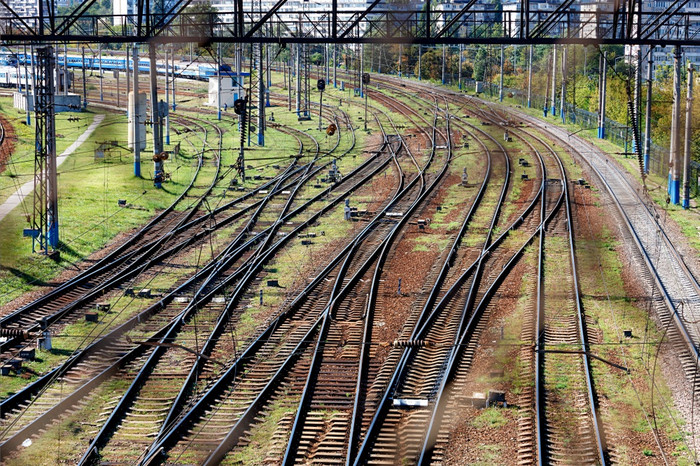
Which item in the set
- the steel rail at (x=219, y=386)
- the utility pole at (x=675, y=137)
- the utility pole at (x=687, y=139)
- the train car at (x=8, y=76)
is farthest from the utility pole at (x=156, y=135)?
the train car at (x=8, y=76)

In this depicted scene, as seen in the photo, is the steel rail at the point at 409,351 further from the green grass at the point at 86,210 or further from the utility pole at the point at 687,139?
the green grass at the point at 86,210

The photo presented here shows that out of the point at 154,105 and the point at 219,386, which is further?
the point at 154,105

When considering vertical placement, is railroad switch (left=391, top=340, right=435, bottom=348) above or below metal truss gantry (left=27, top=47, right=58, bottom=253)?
below

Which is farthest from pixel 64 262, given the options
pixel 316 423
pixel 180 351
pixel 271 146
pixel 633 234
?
pixel 271 146

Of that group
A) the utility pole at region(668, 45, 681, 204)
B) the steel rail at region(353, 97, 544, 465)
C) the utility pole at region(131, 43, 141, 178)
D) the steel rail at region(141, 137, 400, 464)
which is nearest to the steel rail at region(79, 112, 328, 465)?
the steel rail at region(141, 137, 400, 464)

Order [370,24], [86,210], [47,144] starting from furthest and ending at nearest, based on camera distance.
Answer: [86,210] → [47,144] → [370,24]

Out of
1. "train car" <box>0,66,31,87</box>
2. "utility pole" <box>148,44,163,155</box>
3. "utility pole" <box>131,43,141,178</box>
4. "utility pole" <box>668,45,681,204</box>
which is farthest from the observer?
"train car" <box>0,66,31,87</box>

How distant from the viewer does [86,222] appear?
26719mm

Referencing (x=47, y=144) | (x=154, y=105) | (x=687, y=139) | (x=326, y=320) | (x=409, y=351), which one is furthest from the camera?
(x=154, y=105)

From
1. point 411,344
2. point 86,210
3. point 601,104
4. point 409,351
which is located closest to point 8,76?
point 601,104

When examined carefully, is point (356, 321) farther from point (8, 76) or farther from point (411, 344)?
point (8, 76)

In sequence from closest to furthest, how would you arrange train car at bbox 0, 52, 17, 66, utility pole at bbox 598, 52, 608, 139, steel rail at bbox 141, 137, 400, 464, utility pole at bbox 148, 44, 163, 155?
steel rail at bbox 141, 137, 400, 464 → utility pole at bbox 148, 44, 163, 155 → utility pole at bbox 598, 52, 608, 139 → train car at bbox 0, 52, 17, 66

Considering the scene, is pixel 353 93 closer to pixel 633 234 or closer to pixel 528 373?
pixel 633 234

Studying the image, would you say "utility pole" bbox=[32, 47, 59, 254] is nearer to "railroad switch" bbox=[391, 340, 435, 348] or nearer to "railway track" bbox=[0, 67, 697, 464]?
"railway track" bbox=[0, 67, 697, 464]
